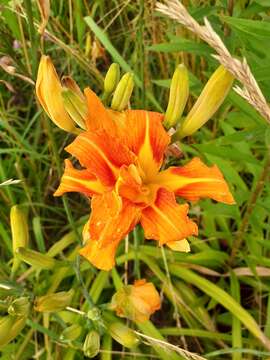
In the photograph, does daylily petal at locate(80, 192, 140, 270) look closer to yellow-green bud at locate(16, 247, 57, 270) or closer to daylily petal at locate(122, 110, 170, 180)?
daylily petal at locate(122, 110, 170, 180)

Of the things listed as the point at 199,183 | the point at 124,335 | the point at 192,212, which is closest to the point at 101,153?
the point at 199,183

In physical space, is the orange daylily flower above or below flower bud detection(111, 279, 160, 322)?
above

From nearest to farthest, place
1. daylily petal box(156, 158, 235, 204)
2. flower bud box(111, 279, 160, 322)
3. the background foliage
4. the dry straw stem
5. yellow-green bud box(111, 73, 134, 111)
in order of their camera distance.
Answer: the dry straw stem → daylily petal box(156, 158, 235, 204) → yellow-green bud box(111, 73, 134, 111) → flower bud box(111, 279, 160, 322) → the background foliage

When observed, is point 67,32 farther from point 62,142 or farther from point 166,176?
point 166,176

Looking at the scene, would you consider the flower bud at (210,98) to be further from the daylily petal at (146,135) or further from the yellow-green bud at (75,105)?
the yellow-green bud at (75,105)

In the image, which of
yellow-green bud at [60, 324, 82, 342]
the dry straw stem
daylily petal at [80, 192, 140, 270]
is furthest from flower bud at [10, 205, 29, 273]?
the dry straw stem

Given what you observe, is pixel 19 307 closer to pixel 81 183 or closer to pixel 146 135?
pixel 81 183

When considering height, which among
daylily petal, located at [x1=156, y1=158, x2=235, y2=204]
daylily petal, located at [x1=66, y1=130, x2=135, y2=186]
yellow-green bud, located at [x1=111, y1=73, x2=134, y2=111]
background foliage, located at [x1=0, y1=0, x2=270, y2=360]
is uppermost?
yellow-green bud, located at [x1=111, y1=73, x2=134, y2=111]

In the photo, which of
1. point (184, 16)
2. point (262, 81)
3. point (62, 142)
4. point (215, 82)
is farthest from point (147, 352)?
point (184, 16)
